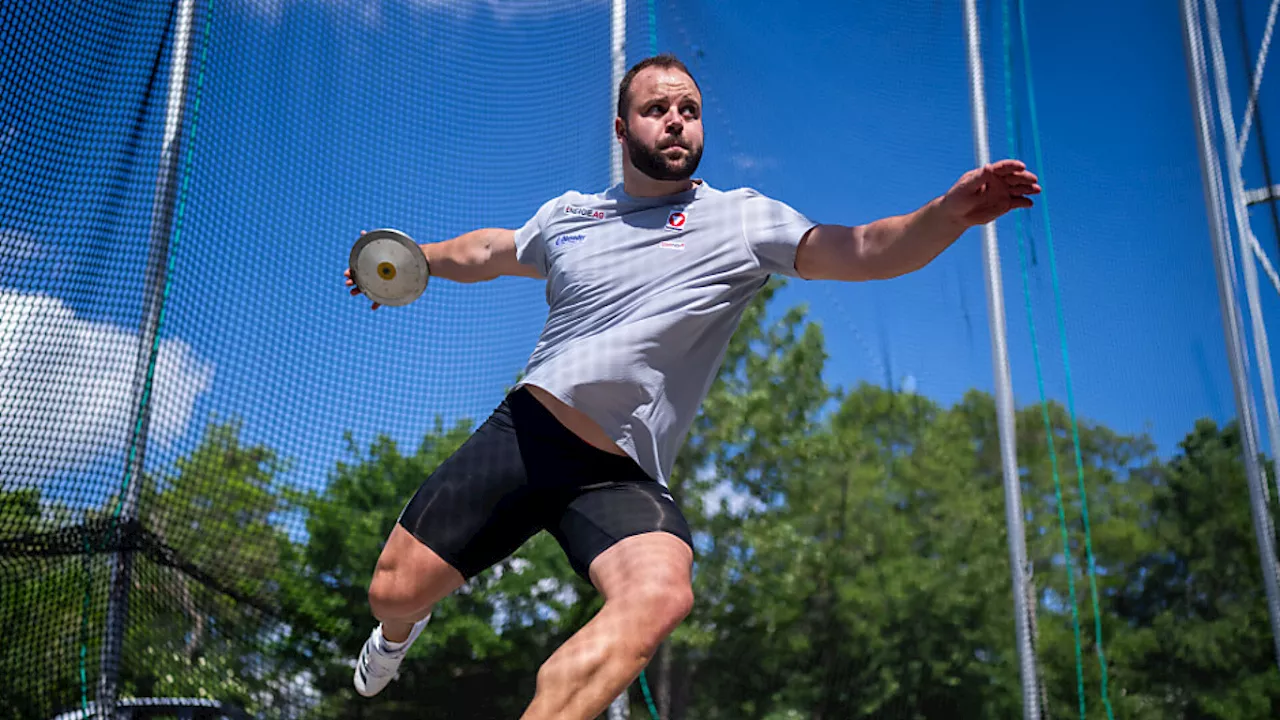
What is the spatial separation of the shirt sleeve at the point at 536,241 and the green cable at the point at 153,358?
217 centimetres

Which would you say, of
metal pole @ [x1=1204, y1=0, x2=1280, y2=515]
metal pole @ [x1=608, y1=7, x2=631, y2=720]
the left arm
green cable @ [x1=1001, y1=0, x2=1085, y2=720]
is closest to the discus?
the left arm

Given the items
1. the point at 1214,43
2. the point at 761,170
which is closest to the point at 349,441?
the point at 761,170

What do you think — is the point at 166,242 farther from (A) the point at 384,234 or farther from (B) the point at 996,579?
(B) the point at 996,579

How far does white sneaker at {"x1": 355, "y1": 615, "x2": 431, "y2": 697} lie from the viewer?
8.07ft

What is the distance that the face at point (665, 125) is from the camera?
2090 millimetres

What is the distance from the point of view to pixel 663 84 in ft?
6.97

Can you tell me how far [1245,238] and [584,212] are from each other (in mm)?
4113

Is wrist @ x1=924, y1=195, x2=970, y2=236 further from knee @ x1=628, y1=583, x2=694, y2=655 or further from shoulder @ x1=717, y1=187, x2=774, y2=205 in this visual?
knee @ x1=628, y1=583, x2=694, y2=655

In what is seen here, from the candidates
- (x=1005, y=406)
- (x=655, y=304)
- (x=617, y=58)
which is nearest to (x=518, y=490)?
(x=655, y=304)

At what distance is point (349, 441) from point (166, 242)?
123 centimetres

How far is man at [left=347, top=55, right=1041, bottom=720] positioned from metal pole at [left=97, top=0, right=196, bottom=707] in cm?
214

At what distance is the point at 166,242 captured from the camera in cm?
401

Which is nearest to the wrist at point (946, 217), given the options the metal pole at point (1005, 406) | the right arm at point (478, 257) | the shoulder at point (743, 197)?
the shoulder at point (743, 197)

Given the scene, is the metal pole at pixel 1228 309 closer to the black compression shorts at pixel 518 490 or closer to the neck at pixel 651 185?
the neck at pixel 651 185
